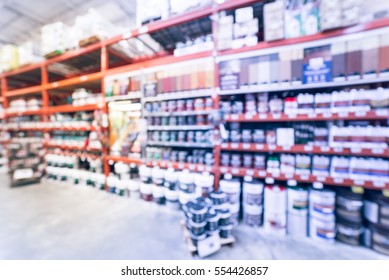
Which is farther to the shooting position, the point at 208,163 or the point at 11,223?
the point at 208,163

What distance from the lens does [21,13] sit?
359 cm

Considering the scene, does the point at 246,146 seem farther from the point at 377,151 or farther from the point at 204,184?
the point at 377,151

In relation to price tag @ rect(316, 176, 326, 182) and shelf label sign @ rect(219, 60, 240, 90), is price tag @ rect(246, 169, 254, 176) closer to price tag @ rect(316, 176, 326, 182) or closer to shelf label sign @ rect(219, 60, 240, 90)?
price tag @ rect(316, 176, 326, 182)

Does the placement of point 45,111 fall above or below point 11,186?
above

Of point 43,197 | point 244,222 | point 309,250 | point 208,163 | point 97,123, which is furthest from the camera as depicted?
point 97,123

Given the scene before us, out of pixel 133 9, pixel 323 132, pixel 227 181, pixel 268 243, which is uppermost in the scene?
pixel 133 9

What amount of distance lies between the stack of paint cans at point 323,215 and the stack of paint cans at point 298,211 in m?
0.08

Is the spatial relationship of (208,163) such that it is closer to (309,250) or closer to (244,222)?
(244,222)

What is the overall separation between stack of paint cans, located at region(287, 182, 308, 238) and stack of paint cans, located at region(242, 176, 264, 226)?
322 mm

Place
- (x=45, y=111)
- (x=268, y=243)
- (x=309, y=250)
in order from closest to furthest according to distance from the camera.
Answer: (x=309, y=250)
(x=268, y=243)
(x=45, y=111)

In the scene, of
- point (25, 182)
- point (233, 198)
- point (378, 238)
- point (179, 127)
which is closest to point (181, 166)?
point (179, 127)

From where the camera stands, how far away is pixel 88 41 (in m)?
3.10

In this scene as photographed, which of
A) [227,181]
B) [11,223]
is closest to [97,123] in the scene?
[11,223]

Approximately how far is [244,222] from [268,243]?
396 millimetres
